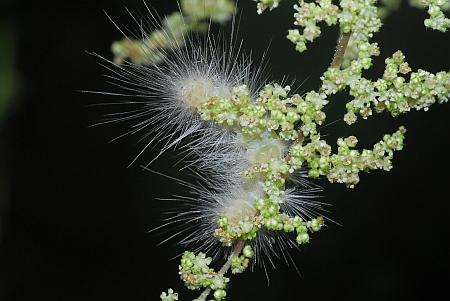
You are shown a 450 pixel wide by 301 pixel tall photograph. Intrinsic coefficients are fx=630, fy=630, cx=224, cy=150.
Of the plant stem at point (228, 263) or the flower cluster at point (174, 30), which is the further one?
the flower cluster at point (174, 30)

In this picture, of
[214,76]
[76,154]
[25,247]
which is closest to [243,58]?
[214,76]

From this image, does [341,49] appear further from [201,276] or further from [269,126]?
[201,276]

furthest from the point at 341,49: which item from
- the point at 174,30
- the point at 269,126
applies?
the point at 174,30

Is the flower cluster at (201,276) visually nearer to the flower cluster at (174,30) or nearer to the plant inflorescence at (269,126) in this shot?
the plant inflorescence at (269,126)

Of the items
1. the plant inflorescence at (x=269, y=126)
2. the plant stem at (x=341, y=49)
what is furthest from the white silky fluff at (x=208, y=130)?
the plant stem at (x=341, y=49)

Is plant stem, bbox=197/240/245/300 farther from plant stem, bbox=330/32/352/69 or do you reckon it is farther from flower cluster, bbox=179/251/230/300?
plant stem, bbox=330/32/352/69

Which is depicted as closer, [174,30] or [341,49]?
[341,49]

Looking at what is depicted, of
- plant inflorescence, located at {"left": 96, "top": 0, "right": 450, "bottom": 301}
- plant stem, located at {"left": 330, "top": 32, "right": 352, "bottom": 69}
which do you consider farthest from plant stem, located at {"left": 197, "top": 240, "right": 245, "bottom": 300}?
plant stem, located at {"left": 330, "top": 32, "right": 352, "bottom": 69}

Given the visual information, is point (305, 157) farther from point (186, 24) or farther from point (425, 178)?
point (425, 178)
